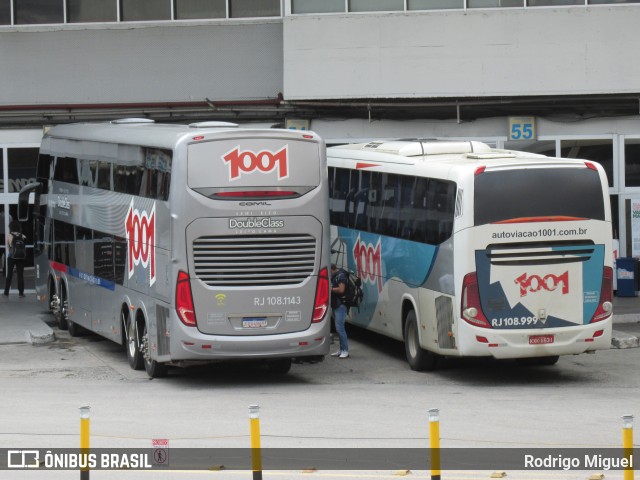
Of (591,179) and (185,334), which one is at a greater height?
(591,179)

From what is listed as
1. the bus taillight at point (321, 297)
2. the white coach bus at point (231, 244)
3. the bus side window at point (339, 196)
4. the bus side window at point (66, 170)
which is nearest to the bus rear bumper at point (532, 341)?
the bus taillight at point (321, 297)

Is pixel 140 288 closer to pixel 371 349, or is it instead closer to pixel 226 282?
pixel 226 282

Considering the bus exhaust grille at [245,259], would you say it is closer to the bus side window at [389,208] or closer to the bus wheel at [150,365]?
the bus wheel at [150,365]

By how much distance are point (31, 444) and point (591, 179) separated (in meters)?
9.56

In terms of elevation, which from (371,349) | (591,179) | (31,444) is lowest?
(371,349)

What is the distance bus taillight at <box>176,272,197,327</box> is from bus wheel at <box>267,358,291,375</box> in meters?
2.52

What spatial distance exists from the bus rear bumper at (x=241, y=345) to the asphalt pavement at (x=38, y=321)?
20.0 feet

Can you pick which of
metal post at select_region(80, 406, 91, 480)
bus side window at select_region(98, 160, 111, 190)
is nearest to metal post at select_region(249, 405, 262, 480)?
metal post at select_region(80, 406, 91, 480)

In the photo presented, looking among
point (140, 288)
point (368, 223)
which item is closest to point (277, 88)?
point (368, 223)

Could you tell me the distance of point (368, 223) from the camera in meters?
23.0

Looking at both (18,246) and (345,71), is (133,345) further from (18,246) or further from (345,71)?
(345,71)

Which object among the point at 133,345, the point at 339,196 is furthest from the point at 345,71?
the point at 133,345

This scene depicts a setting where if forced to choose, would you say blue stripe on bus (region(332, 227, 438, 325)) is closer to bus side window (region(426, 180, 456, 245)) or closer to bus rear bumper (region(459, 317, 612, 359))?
bus side window (region(426, 180, 456, 245))

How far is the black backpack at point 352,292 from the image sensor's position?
2150 centimetres
